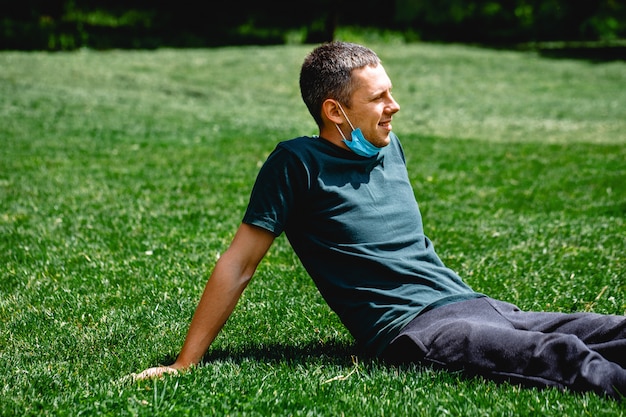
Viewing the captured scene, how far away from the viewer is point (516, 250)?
19.5 feet

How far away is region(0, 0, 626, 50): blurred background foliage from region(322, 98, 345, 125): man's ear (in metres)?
28.8

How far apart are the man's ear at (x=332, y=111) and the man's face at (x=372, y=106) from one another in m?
0.04

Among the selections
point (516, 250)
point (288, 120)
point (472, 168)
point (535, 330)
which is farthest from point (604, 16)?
point (535, 330)

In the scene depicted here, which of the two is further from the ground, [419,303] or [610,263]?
[419,303]

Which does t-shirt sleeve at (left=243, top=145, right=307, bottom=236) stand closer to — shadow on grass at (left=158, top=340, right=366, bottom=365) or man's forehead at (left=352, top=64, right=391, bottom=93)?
man's forehead at (left=352, top=64, right=391, bottom=93)

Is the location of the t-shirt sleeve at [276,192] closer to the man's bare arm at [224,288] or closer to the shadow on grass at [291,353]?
the man's bare arm at [224,288]

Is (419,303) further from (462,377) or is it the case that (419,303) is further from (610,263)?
(610,263)

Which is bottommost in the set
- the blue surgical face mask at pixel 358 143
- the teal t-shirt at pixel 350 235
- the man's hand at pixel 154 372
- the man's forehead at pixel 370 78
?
the man's hand at pixel 154 372

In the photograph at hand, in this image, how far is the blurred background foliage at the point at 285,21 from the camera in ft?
110

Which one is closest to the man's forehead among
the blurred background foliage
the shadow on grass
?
the shadow on grass

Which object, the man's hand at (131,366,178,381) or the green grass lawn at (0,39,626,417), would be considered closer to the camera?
the green grass lawn at (0,39,626,417)

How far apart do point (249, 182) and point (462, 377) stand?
5.80 meters

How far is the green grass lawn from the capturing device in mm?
3127

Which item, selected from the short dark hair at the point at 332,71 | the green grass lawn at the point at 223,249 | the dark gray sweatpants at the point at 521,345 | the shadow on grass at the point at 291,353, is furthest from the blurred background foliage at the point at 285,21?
the dark gray sweatpants at the point at 521,345
